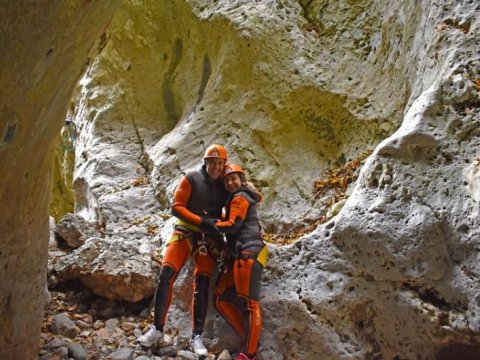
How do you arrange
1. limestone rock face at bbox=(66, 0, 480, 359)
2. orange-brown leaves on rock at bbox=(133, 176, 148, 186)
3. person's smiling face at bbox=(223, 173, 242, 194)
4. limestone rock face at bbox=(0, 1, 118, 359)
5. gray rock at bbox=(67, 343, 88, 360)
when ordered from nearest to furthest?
limestone rock face at bbox=(0, 1, 118, 359) < gray rock at bbox=(67, 343, 88, 360) < limestone rock face at bbox=(66, 0, 480, 359) < person's smiling face at bbox=(223, 173, 242, 194) < orange-brown leaves on rock at bbox=(133, 176, 148, 186)

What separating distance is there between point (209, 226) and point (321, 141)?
2.68 metres

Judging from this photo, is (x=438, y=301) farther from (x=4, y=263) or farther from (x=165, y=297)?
(x=4, y=263)

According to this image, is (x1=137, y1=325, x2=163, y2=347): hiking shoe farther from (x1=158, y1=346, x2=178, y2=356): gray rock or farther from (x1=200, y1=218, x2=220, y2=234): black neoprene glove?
(x1=200, y1=218, x2=220, y2=234): black neoprene glove

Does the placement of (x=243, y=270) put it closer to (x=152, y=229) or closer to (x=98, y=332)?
(x=98, y=332)

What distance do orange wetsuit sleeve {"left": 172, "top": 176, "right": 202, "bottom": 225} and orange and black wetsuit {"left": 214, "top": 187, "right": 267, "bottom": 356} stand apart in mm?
303

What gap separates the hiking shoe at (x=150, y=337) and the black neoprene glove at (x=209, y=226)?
1.21 meters

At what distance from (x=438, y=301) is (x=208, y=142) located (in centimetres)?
432

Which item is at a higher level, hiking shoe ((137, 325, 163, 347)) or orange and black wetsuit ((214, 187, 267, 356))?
orange and black wetsuit ((214, 187, 267, 356))

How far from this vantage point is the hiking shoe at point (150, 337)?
5137 mm

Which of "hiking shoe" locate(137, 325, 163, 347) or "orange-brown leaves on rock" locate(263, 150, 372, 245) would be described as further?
"orange-brown leaves on rock" locate(263, 150, 372, 245)

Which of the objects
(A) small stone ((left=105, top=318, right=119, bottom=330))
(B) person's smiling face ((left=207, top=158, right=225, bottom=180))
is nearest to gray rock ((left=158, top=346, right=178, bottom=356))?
(A) small stone ((left=105, top=318, right=119, bottom=330))

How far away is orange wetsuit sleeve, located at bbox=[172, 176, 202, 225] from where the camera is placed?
→ 5621mm

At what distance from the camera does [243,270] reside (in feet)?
17.6

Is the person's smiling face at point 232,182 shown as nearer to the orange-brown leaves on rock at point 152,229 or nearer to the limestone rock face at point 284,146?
the limestone rock face at point 284,146
